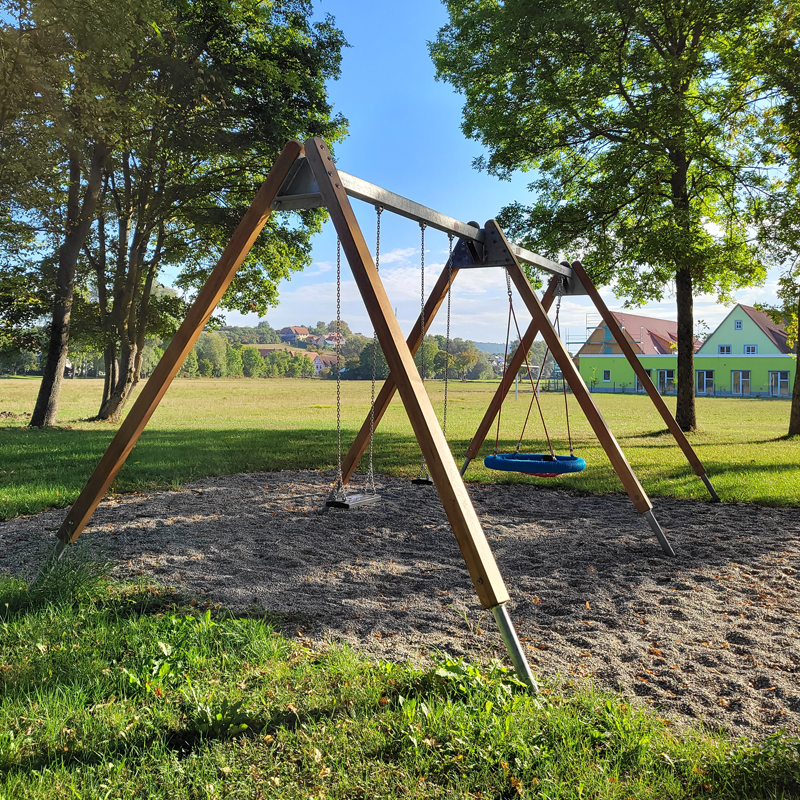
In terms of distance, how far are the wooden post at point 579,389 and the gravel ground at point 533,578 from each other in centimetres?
63

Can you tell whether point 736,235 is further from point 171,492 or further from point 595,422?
point 171,492

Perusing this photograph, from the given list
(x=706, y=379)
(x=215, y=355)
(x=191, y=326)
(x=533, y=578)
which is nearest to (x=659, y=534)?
(x=533, y=578)

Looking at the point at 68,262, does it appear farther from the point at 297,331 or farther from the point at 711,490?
the point at 297,331

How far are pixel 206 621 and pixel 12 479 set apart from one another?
6.16 m

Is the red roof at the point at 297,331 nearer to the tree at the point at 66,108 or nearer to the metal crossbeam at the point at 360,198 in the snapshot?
the tree at the point at 66,108

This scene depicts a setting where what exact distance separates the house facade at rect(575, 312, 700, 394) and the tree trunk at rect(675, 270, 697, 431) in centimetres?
3262

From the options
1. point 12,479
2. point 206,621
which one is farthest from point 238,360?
point 206,621

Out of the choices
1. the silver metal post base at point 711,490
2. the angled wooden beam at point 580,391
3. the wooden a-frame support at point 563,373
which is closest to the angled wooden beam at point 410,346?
the wooden a-frame support at point 563,373

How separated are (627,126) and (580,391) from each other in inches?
440

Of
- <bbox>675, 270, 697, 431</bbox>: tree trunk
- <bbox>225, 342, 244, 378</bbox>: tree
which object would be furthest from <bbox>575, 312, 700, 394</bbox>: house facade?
<bbox>225, 342, 244, 378</bbox>: tree

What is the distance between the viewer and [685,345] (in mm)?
15898

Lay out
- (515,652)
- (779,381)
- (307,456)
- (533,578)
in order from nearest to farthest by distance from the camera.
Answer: (515,652)
(533,578)
(307,456)
(779,381)

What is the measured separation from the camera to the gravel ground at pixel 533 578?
3422mm

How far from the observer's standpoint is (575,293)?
7.61 m
